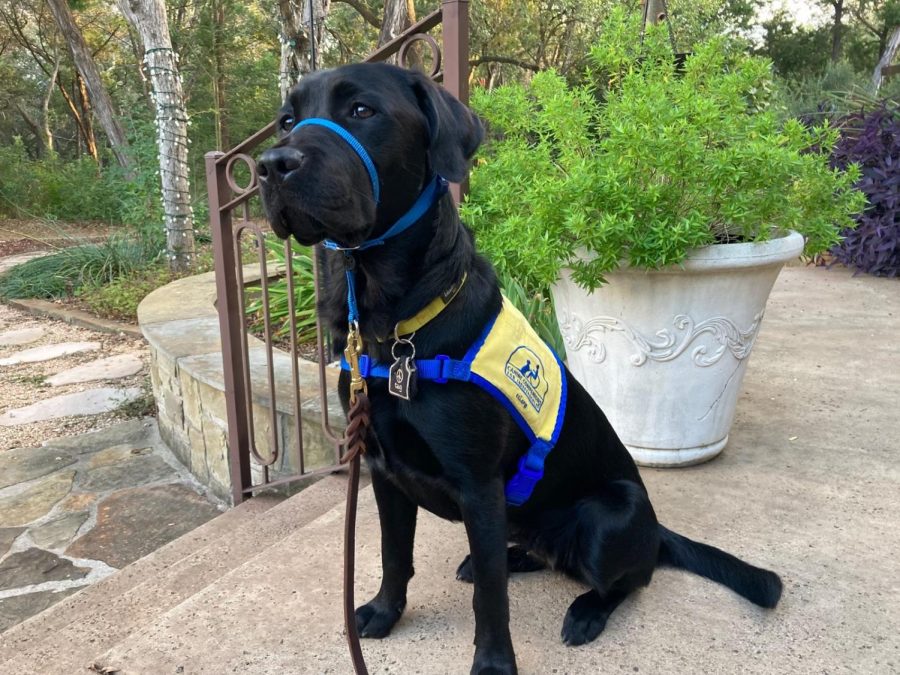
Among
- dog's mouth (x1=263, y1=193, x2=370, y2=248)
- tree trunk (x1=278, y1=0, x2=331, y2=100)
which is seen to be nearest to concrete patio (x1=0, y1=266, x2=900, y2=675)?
dog's mouth (x1=263, y1=193, x2=370, y2=248)

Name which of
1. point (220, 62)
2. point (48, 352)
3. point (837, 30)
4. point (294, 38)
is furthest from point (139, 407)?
point (837, 30)

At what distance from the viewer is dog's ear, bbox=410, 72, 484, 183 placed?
1446mm

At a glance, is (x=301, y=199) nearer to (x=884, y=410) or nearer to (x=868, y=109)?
(x=884, y=410)

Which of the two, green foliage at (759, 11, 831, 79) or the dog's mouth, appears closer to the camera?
the dog's mouth

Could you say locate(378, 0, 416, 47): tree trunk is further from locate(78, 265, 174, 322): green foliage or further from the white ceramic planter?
the white ceramic planter

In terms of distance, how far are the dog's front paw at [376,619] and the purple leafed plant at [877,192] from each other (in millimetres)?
5240

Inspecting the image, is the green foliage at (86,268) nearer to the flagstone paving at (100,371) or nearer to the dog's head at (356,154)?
the flagstone paving at (100,371)

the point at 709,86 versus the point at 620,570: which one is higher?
the point at 709,86

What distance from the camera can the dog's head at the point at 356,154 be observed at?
4.19 feet

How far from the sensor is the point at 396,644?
5.66ft

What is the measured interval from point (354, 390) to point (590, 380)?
1.40 m

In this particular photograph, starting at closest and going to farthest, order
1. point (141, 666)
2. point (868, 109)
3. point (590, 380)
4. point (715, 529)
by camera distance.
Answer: point (141, 666) → point (715, 529) → point (590, 380) → point (868, 109)

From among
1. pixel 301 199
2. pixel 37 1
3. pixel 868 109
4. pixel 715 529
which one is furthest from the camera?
pixel 37 1

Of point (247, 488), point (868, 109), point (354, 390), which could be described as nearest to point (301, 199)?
point (354, 390)
